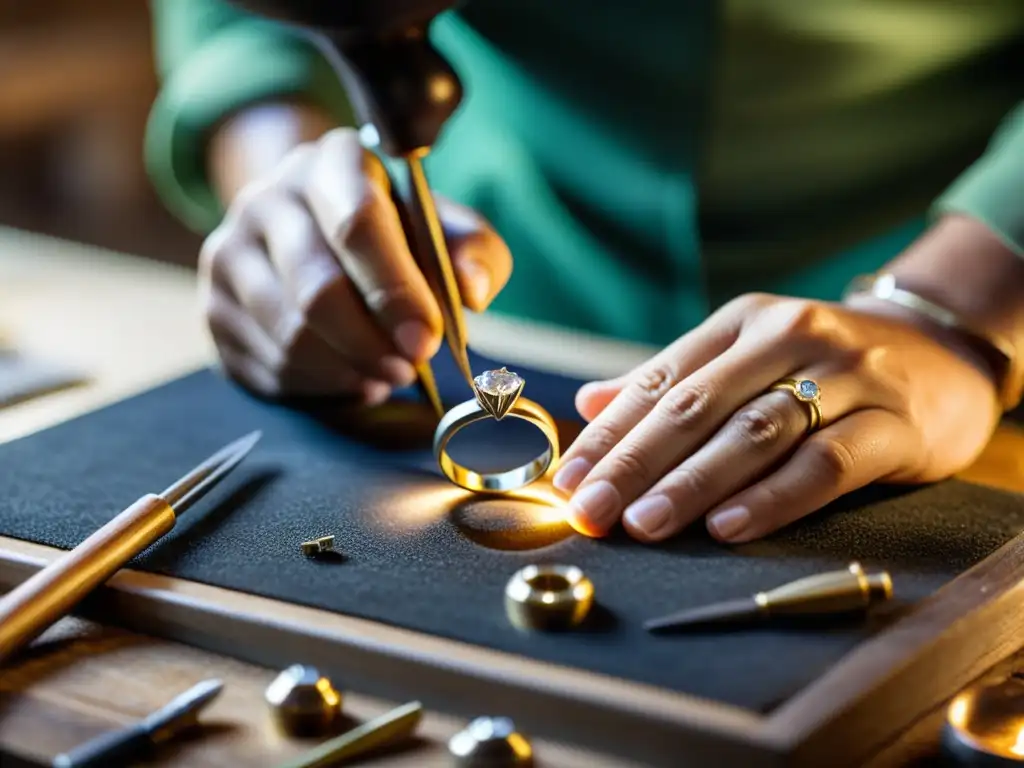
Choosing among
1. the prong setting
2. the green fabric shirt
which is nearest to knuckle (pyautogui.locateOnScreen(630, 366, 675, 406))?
the prong setting

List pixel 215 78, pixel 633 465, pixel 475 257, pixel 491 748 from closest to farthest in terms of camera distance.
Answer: pixel 491 748 < pixel 633 465 < pixel 475 257 < pixel 215 78

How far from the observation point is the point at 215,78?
147 centimetres

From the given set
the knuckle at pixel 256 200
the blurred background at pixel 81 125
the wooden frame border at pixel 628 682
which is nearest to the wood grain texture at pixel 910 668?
the wooden frame border at pixel 628 682

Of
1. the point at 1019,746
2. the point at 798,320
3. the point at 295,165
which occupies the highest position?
the point at 295,165

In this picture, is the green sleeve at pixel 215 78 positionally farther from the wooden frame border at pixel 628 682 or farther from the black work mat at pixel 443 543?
the wooden frame border at pixel 628 682

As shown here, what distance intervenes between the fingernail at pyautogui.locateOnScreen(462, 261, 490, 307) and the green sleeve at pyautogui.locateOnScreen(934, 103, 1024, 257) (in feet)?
1.25

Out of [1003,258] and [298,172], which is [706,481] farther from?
[298,172]

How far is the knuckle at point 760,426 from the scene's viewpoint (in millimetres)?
868

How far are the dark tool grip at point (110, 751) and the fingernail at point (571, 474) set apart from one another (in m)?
0.34

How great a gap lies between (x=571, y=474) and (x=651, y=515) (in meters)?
0.09

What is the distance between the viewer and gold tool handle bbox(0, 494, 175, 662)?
2.40ft

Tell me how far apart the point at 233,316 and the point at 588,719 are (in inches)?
24.8

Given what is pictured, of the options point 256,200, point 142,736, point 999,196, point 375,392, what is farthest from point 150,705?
point 999,196

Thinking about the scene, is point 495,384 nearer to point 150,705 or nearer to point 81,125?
point 150,705
